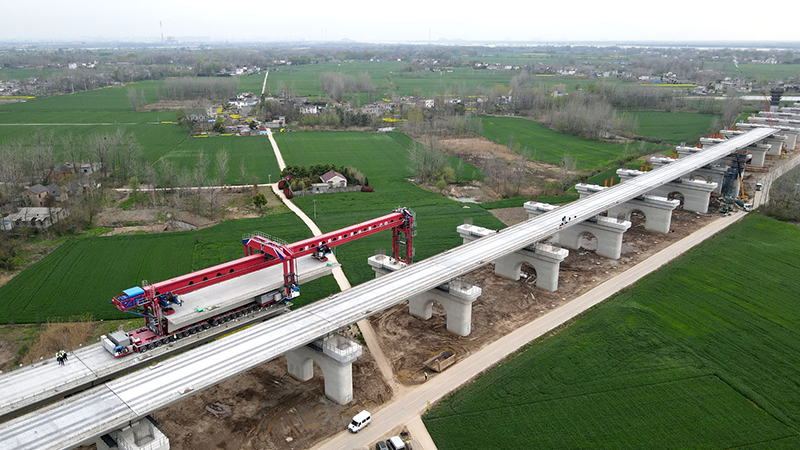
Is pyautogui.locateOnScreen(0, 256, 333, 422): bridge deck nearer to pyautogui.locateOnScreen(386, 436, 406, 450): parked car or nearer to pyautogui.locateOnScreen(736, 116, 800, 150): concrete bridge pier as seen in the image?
pyautogui.locateOnScreen(386, 436, 406, 450): parked car

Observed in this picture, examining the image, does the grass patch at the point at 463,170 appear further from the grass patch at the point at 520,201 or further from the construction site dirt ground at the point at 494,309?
the construction site dirt ground at the point at 494,309

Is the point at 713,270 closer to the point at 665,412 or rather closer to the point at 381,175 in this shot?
the point at 665,412

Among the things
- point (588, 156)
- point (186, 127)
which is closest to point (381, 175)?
point (588, 156)

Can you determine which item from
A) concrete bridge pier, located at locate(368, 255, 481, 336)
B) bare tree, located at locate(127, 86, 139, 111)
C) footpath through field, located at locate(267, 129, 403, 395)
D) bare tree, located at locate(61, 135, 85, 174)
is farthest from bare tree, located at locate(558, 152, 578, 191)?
bare tree, located at locate(127, 86, 139, 111)

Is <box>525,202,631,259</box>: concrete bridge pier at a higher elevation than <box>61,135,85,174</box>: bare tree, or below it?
below

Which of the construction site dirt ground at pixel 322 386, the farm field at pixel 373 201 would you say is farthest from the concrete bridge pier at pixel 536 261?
the farm field at pixel 373 201

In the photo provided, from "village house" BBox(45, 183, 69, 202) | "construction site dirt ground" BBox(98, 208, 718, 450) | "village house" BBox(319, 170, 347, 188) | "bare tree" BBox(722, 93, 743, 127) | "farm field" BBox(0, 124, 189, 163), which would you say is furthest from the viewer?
"bare tree" BBox(722, 93, 743, 127)

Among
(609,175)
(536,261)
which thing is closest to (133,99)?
(609,175)
